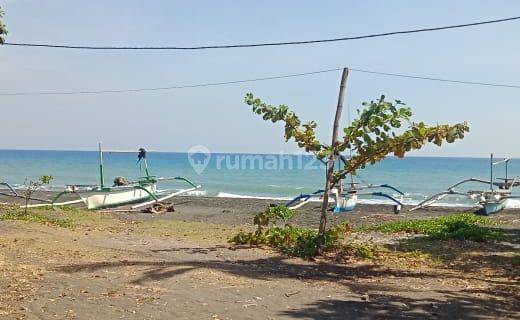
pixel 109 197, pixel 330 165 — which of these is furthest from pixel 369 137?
pixel 109 197

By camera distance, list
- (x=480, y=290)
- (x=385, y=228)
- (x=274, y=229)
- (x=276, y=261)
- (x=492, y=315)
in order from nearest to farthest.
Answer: (x=492, y=315) → (x=480, y=290) → (x=276, y=261) → (x=274, y=229) → (x=385, y=228)

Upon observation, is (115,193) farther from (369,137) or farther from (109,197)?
(369,137)

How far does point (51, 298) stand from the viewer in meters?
6.70

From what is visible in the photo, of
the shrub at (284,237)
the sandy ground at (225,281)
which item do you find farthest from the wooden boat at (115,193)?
the shrub at (284,237)

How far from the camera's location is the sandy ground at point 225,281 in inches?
253

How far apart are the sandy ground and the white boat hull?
368 inches

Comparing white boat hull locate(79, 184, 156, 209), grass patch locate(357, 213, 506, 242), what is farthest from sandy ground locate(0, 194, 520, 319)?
white boat hull locate(79, 184, 156, 209)

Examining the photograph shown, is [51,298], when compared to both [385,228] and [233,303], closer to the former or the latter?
[233,303]

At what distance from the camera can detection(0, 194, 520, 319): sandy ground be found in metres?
6.43

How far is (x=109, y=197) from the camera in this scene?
2245cm

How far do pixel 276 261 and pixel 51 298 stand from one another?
4.08 meters

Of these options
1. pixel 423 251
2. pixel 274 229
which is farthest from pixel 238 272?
pixel 423 251

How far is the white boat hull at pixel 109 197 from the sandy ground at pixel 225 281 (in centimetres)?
935

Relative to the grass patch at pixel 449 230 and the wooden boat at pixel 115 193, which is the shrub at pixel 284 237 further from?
the wooden boat at pixel 115 193
